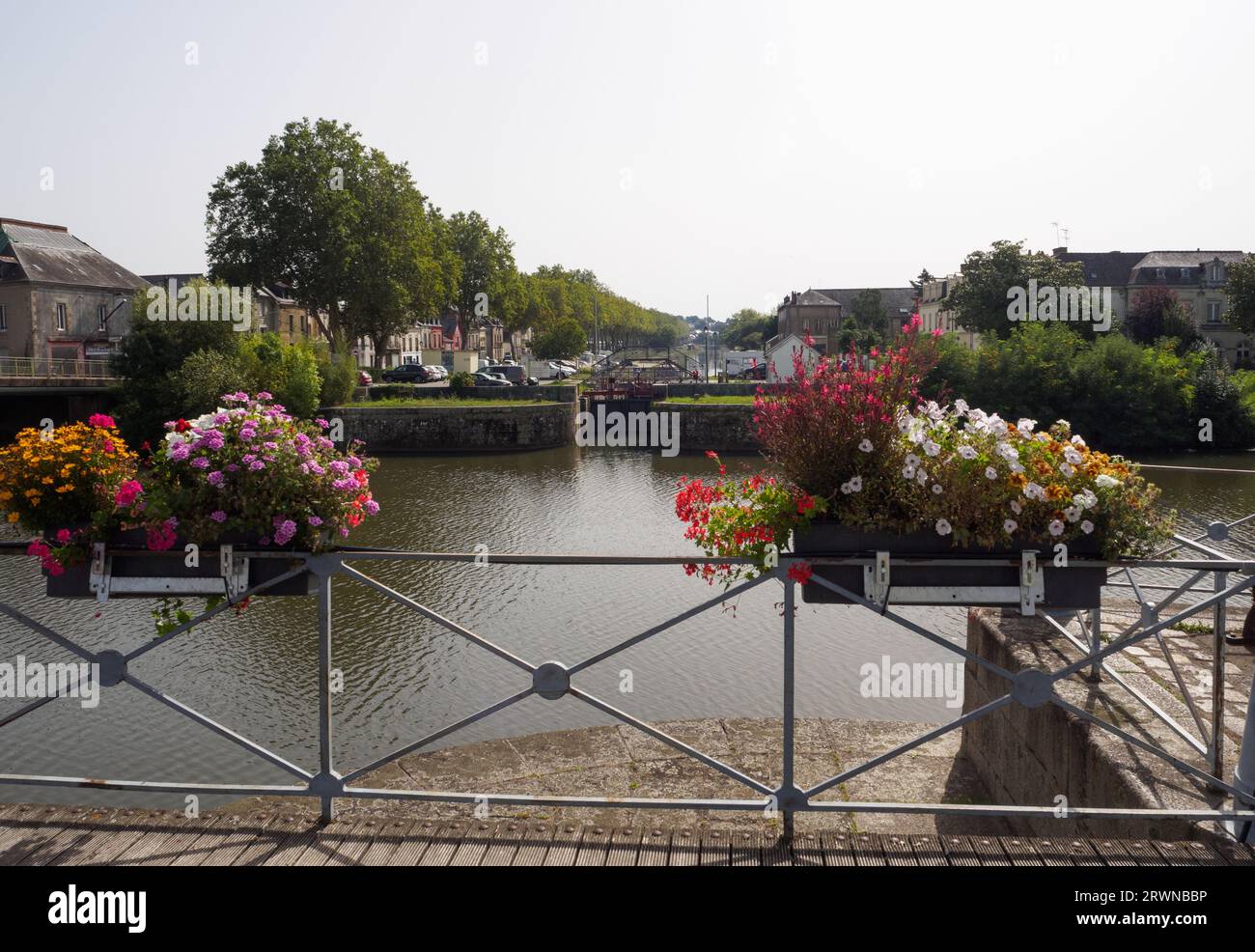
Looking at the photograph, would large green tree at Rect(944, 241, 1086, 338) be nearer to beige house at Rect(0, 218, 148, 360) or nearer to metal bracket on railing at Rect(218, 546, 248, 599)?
beige house at Rect(0, 218, 148, 360)

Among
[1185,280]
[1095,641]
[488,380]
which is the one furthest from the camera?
[1185,280]

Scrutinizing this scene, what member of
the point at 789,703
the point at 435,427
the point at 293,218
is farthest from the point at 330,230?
the point at 789,703

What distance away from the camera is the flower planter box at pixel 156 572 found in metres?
4.54

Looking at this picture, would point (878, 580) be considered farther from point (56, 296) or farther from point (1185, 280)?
point (1185, 280)

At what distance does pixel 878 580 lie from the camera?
434cm

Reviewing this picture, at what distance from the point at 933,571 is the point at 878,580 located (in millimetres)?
255

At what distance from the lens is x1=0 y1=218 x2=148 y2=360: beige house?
58.5 m

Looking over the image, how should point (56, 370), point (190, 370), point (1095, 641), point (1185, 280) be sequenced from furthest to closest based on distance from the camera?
point (1185, 280), point (56, 370), point (190, 370), point (1095, 641)

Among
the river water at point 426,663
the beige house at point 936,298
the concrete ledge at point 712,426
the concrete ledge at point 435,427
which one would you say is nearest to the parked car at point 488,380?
the concrete ledge at point 435,427

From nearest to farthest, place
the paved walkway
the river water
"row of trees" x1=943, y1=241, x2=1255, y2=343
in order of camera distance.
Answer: the paved walkway
the river water
"row of trees" x1=943, y1=241, x2=1255, y2=343

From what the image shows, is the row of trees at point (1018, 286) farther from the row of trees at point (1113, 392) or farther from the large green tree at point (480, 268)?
the large green tree at point (480, 268)

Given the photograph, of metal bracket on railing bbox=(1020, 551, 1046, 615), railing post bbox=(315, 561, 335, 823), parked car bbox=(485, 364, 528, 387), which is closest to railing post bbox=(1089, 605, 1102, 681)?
metal bracket on railing bbox=(1020, 551, 1046, 615)

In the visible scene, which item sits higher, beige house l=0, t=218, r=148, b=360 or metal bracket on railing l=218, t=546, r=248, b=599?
beige house l=0, t=218, r=148, b=360

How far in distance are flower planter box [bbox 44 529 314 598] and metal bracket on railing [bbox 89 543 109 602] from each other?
0.04 ft
